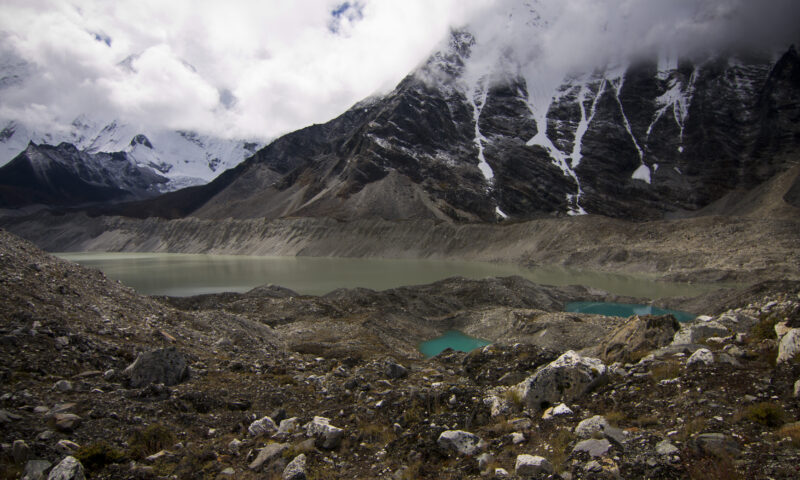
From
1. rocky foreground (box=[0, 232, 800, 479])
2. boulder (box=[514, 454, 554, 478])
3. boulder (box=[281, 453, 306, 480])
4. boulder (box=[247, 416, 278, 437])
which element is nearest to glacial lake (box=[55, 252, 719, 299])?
rocky foreground (box=[0, 232, 800, 479])

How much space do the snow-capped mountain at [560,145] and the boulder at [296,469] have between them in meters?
108

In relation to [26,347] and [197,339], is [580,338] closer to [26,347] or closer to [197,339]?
[197,339]

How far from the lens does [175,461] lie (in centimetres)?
697

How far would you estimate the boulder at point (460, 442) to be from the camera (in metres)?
6.50

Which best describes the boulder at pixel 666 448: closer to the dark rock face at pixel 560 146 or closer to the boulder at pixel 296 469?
the boulder at pixel 296 469

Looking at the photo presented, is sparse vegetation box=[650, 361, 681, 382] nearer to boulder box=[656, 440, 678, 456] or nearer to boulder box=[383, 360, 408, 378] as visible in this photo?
boulder box=[656, 440, 678, 456]

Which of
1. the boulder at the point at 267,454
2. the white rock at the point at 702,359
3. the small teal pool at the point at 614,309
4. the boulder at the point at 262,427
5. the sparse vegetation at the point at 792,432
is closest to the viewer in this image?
the sparse vegetation at the point at 792,432

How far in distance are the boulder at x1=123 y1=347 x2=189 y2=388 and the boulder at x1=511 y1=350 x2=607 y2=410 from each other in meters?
7.75

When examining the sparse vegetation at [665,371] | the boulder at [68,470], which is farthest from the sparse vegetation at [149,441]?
the sparse vegetation at [665,371]

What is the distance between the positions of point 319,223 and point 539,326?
9128 cm

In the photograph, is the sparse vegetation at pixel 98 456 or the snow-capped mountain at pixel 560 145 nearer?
the sparse vegetation at pixel 98 456

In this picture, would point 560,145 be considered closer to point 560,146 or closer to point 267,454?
point 560,146

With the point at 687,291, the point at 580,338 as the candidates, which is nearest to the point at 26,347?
the point at 580,338

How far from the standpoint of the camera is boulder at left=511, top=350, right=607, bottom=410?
7582mm
